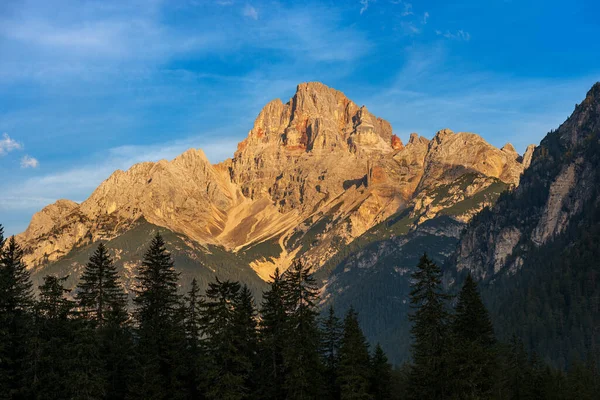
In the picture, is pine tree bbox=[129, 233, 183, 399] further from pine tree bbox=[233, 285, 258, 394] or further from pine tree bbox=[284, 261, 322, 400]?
pine tree bbox=[284, 261, 322, 400]

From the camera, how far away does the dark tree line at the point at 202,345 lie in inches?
2721

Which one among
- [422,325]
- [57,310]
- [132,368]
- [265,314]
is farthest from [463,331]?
[57,310]

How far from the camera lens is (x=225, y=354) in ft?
239

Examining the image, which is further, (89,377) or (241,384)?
(241,384)

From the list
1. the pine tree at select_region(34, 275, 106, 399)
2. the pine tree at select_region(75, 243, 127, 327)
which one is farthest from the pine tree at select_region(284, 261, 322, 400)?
the pine tree at select_region(75, 243, 127, 327)

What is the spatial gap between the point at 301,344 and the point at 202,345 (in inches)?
418

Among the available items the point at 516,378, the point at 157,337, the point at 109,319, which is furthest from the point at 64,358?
the point at 516,378

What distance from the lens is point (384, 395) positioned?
9256cm

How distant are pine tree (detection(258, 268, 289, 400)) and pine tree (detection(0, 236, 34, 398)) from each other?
24.1m

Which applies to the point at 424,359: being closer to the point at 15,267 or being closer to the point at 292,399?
the point at 292,399

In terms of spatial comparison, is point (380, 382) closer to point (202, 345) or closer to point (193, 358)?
point (193, 358)

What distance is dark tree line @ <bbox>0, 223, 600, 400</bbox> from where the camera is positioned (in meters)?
69.1

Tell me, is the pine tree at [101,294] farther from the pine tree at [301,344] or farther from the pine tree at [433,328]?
the pine tree at [433,328]

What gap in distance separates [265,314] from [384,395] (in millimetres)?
20417
